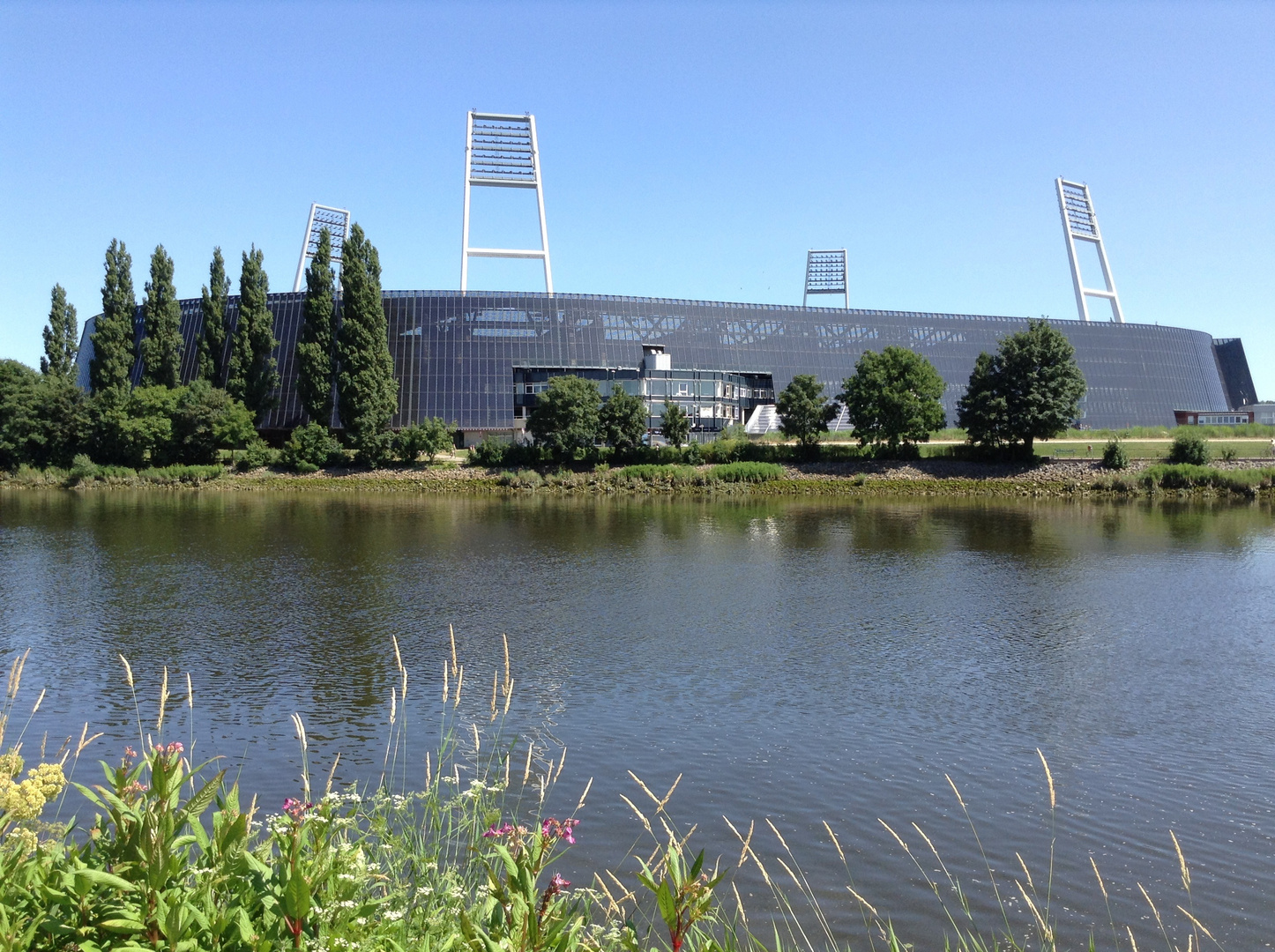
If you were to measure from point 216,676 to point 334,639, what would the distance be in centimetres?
359

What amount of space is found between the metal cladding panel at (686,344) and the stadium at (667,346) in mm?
129

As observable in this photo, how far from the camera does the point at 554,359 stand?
9244 cm

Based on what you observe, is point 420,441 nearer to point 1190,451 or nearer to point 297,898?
point 1190,451

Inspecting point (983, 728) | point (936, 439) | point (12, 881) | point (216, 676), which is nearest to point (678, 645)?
point (983, 728)

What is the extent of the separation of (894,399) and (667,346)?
30310 millimetres

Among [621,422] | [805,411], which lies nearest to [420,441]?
[621,422]

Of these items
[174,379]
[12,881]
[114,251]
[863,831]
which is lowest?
[863,831]

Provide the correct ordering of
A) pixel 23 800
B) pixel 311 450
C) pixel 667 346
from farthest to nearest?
pixel 667 346 < pixel 311 450 < pixel 23 800

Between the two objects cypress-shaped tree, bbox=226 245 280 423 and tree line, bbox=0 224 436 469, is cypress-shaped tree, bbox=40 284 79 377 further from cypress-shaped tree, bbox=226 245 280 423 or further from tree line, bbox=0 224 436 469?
cypress-shaped tree, bbox=226 245 280 423

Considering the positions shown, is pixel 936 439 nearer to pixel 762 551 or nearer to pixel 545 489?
pixel 545 489

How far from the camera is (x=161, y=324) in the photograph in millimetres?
80562

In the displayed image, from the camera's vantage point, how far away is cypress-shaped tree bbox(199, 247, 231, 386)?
79812 mm

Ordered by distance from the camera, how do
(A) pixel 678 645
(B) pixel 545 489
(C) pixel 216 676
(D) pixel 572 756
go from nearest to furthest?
(D) pixel 572 756
(C) pixel 216 676
(A) pixel 678 645
(B) pixel 545 489

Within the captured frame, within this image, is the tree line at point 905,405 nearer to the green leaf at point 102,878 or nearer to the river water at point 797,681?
the river water at point 797,681
